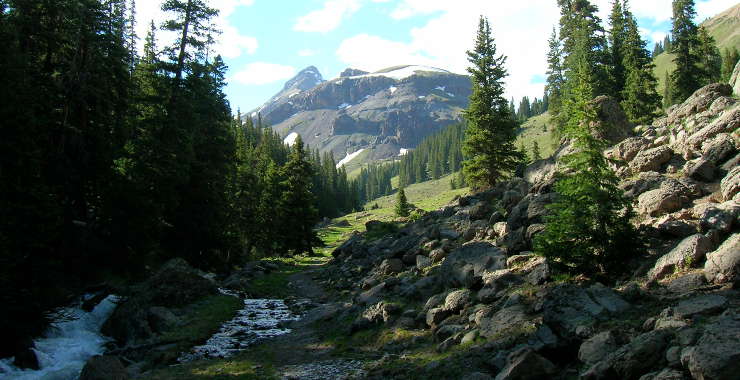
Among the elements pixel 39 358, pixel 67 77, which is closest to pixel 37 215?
pixel 39 358

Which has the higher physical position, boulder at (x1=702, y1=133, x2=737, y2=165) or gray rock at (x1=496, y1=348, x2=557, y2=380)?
boulder at (x1=702, y1=133, x2=737, y2=165)

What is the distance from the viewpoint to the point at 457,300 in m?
15.1

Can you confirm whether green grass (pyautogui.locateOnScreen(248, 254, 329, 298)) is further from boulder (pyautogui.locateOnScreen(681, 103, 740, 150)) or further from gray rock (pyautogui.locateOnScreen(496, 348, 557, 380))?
boulder (pyautogui.locateOnScreen(681, 103, 740, 150))

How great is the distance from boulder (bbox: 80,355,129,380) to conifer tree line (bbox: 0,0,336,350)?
12.9 feet

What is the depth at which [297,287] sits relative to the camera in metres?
30.2

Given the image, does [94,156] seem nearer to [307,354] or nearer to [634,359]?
[307,354]

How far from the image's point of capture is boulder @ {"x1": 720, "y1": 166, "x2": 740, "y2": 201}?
14180 millimetres

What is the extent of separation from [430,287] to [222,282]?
1676 cm

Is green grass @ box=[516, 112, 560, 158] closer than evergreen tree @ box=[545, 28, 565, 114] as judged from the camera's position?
No

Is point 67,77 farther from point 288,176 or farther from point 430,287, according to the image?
point 288,176

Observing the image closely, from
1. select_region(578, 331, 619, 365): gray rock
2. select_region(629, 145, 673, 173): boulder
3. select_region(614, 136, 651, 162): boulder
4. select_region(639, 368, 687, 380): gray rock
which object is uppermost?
select_region(614, 136, 651, 162): boulder

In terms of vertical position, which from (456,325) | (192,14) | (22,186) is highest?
(192,14)

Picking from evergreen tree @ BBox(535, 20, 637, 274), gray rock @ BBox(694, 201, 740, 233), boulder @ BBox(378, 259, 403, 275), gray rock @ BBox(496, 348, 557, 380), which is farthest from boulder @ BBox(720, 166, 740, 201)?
boulder @ BBox(378, 259, 403, 275)

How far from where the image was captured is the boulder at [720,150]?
1703 centimetres
